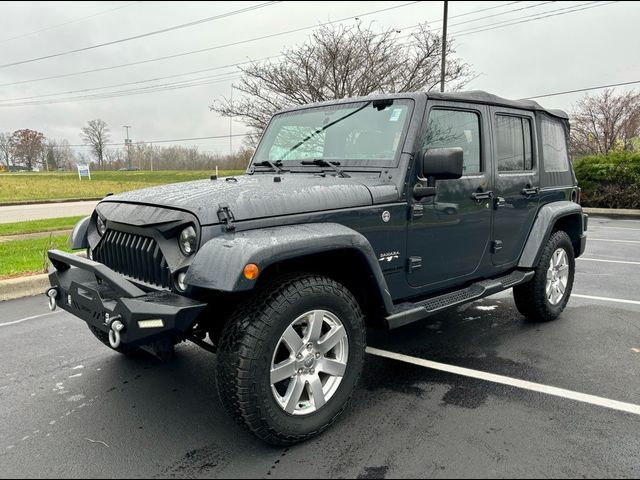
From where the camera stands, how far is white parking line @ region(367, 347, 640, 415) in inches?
121

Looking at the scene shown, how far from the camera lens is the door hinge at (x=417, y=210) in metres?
3.28

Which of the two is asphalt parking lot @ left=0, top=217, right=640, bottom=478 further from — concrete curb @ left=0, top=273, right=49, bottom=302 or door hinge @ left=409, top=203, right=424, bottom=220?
concrete curb @ left=0, top=273, right=49, bottom=302

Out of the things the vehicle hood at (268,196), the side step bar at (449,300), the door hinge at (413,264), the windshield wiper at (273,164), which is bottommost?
the side step bar at (449,300)

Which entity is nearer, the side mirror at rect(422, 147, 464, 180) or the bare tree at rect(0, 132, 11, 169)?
the side mirror at rect(422, 147, 464, 180)

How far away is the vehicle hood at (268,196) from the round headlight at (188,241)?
10cm

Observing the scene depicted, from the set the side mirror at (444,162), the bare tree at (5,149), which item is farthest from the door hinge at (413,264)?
the bare tree at (5,149)

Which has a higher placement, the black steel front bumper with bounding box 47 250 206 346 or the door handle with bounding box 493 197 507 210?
the door handle with bounding box 493 197 507 210

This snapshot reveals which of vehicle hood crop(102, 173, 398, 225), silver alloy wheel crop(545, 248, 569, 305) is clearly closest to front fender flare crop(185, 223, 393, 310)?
vehicle hood crop(102, 173, 398, 225)

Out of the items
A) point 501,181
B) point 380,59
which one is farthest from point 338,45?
point 501,181

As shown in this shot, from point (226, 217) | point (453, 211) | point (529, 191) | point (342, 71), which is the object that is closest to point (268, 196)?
point (226, 217)

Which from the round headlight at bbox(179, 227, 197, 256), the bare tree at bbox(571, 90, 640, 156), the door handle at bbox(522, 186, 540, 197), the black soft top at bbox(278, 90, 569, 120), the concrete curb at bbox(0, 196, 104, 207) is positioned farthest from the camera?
the bare tree at bbox(571, 90, 640, 156)

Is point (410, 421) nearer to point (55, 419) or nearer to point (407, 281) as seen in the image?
point (407, 281)

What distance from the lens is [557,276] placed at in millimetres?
4832

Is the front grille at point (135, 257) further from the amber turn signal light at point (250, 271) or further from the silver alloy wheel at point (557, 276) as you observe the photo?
the silver alloy wheel at point (557, 276)
